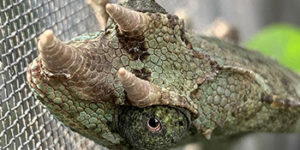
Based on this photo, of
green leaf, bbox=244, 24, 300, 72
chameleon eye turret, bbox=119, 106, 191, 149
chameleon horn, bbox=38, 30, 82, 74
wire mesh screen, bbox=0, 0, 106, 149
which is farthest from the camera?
green leaf, bbox=244, 24, 300, 72

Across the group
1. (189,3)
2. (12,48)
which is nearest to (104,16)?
(12,48)

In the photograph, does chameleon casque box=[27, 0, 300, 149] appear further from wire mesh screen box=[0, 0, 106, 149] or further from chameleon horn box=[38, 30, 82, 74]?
wire mesh screen box=[0, 0, 106, 149]

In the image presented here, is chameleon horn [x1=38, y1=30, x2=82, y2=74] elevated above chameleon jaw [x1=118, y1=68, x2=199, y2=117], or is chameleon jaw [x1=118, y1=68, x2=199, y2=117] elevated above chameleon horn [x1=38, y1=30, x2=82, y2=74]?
chameleon horn [x1=38, y1=30, x2=82, y2=74]

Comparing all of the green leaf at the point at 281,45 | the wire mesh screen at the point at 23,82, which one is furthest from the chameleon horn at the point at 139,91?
the green leaf at the point at 281,45

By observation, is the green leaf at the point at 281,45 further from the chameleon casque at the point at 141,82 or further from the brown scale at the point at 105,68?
the brown scale at the point at 105,68

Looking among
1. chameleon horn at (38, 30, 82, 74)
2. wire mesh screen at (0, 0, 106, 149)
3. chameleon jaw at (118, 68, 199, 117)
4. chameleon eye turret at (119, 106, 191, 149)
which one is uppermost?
chameleon horn at (38, 30, 82, 74)

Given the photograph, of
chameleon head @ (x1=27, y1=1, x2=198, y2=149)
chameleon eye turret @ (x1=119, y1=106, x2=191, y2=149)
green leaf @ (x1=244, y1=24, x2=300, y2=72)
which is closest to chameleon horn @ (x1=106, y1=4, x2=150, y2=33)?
chameleon head @ (x1=27, y1=1, x2=198, y2=149)

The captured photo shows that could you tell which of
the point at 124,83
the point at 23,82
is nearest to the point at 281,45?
the point at 23,82

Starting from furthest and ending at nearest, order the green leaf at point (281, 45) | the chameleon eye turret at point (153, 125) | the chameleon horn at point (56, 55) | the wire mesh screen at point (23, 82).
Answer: the green leaf at point (281, 45)
the wire mesh screen at point (23, 82)
the chameleon eye turret at point (153, 125)
the chameleon horn at point (56, 55)

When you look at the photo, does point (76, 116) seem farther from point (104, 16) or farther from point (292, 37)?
point (292, 37)
